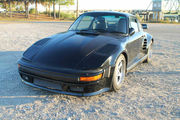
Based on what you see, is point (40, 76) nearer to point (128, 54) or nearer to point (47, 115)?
point (47, 115)

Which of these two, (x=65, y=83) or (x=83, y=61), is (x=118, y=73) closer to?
(x=83, y=61)

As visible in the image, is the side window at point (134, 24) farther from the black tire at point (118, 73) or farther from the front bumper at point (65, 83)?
the front bumper at point (65, 83)

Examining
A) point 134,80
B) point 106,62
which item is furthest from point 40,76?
point 134,80

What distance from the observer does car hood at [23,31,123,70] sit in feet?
8.86

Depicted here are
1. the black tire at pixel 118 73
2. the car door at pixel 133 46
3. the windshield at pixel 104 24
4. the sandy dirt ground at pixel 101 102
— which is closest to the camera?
the sandy dirt ground at pixel 101 102

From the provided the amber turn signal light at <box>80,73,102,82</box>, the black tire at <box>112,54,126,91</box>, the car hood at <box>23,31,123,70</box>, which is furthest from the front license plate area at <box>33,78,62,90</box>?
the black tire at <box>112,54,126,91</box>

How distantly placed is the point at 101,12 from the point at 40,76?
233 centimetres

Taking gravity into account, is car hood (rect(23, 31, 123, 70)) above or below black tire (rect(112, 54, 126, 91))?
above

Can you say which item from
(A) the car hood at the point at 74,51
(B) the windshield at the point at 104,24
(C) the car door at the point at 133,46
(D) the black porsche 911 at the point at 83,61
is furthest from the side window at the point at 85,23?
(C) the car door at the point at 133,46

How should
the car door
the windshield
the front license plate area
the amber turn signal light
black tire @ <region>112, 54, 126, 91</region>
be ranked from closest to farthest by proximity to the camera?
the amber turn signal light, the front license plate area, black tire @ <region>112, 54, 126, 91</region>, the car door, the windshield

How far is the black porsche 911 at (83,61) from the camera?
261cm

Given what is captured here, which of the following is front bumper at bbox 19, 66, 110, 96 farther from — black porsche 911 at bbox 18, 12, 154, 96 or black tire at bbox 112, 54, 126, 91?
black tire at bbox 112, 54, 126, 91

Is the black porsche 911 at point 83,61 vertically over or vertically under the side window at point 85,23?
under

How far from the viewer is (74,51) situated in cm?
295
